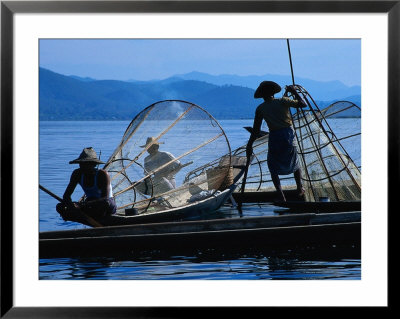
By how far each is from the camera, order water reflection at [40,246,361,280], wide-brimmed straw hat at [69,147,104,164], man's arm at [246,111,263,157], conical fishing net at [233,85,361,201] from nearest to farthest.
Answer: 1. water reflection at [40,246,361,280]
2. wide-brimmed straw hat at [69,147,104,164]
3. man's arm at [246,111,263,157]
4. conical fishing net at [233,85,361,201]

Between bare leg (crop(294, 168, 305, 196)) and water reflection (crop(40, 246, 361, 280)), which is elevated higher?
bare leg (crop(294, 168, 305, 196))

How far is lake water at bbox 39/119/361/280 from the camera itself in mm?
6555

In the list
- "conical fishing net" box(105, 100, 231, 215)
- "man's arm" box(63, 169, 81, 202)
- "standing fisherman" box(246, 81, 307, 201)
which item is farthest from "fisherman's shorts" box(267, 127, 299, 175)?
"man's arm" box(63, 169, 81, 202)

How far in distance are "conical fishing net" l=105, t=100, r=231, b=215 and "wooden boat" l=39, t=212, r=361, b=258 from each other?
68cm

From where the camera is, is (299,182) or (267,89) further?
(299,182)

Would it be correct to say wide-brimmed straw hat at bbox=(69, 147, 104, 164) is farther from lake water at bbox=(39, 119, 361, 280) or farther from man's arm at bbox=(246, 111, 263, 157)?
man's arm at bbox=(246, 111, 263, 157)

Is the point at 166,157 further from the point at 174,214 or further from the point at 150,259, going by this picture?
the point at 150,259

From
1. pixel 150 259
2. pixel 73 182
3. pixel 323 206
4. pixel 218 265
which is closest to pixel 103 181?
pixel 73 182

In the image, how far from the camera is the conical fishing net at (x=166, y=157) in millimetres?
8312

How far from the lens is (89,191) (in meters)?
7.38

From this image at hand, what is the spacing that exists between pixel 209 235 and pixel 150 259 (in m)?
0.59

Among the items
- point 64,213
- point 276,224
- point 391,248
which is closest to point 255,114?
point 276,224

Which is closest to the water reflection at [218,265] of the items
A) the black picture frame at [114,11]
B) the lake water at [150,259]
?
the lake water at [150,259]

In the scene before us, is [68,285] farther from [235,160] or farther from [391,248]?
[235,160]
